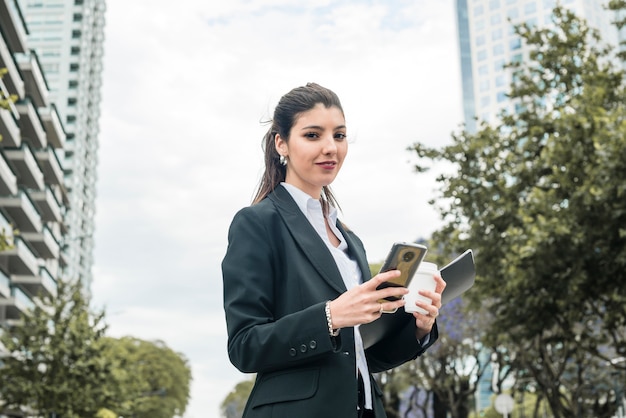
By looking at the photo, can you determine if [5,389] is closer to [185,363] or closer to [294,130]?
[294,130]

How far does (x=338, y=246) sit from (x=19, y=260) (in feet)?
177

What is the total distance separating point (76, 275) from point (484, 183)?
291 ft

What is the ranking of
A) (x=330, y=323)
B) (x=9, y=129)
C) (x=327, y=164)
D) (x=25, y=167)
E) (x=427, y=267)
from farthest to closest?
(x=25, y=167) → (x=9, y=129) → (x=327, y=164) → (x=427, y=267) → (x=330, y=323)

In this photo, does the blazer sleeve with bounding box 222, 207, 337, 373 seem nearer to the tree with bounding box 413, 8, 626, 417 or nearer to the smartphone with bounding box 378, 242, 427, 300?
the smartphone with bounding box 378, 242, 427, 300

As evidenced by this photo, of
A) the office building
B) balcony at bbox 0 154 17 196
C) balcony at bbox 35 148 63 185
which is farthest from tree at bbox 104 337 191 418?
balcony at bbox 0 154 17 196

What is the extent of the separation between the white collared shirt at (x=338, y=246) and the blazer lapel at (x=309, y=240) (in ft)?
0.11

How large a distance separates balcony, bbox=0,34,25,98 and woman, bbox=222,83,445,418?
146 feet

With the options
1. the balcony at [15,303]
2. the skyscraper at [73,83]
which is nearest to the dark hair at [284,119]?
the balcony at [15,303]

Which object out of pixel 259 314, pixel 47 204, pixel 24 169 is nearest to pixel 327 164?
pixel 259 314

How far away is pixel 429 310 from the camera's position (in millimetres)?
2566

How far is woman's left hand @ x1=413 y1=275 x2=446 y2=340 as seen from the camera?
2.53m

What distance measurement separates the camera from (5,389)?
31938 mm

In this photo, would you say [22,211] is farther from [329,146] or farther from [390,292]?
[390,292]

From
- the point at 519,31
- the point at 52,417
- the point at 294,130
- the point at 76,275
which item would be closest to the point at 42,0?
the point at 76,275
